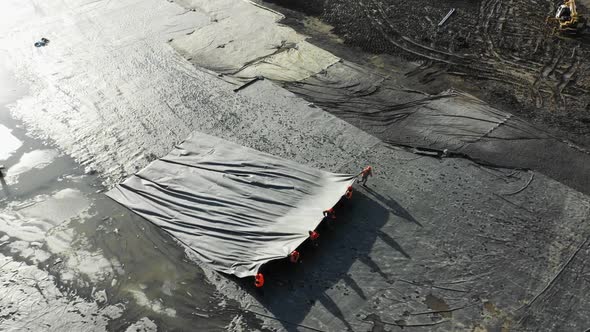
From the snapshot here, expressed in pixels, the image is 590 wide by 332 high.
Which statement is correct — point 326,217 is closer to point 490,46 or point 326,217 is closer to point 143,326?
point 143,326

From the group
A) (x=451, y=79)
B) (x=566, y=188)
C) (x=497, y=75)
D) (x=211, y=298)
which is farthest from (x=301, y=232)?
(x=497, y=75)

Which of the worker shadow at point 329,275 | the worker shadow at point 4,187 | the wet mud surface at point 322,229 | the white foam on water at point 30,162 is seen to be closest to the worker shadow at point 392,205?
the wet mud surface at point 322,229

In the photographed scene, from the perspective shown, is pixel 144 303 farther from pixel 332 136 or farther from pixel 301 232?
pixel 332 136

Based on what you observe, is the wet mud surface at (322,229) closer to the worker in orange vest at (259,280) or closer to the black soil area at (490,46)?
the worker in orange vest at (259,280)

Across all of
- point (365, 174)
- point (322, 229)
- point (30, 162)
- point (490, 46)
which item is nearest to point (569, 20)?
point (490, 46)

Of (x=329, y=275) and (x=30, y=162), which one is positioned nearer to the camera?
(x=329, y=275)

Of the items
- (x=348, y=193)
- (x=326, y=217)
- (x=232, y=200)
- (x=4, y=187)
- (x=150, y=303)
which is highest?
(x=348, y=193)
